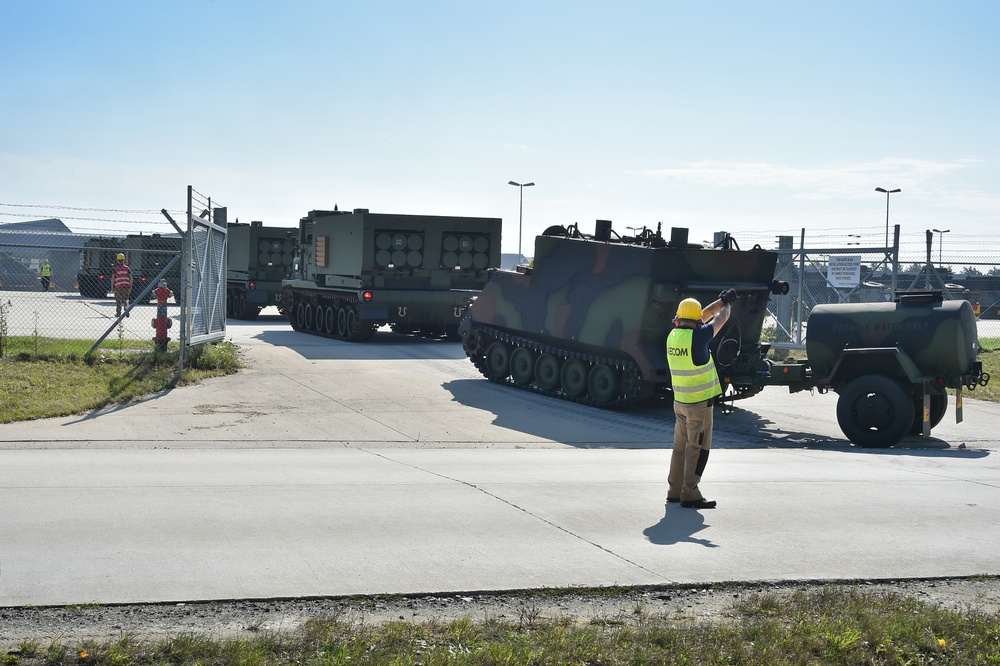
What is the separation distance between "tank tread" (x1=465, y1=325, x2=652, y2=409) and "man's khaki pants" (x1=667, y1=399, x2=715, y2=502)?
6627mm

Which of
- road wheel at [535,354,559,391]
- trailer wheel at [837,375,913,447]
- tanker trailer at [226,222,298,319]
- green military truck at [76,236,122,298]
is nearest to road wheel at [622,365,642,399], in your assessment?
road wheel at [535,354,559,391]

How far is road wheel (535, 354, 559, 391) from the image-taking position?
55.0 feet

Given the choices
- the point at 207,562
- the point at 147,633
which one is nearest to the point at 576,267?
the point at 207,562

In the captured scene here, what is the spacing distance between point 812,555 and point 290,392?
9.91m

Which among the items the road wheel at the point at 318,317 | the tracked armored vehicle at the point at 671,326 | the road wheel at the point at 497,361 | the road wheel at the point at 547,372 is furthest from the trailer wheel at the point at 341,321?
the road wheel at the point at 547,372

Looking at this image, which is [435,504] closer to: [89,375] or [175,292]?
[89,375]

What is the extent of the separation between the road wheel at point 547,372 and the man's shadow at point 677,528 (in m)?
8.64

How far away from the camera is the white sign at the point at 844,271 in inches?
838

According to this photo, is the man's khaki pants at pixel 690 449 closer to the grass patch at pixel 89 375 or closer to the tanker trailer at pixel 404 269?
the grass patch at pixel 89 375

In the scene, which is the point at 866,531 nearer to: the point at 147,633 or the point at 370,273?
the point at 147,633

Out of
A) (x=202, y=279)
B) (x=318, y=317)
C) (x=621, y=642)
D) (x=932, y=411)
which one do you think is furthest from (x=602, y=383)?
(x=318, y=317)

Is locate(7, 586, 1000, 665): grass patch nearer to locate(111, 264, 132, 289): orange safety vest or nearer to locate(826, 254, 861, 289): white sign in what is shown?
locate(826, 254, 861, 289): white sign

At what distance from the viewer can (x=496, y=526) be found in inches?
283

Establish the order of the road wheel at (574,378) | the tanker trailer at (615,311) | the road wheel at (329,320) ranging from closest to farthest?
the tanker trailer at (615,311), the road wheel at (574,378), the road wheel at (329,320)
